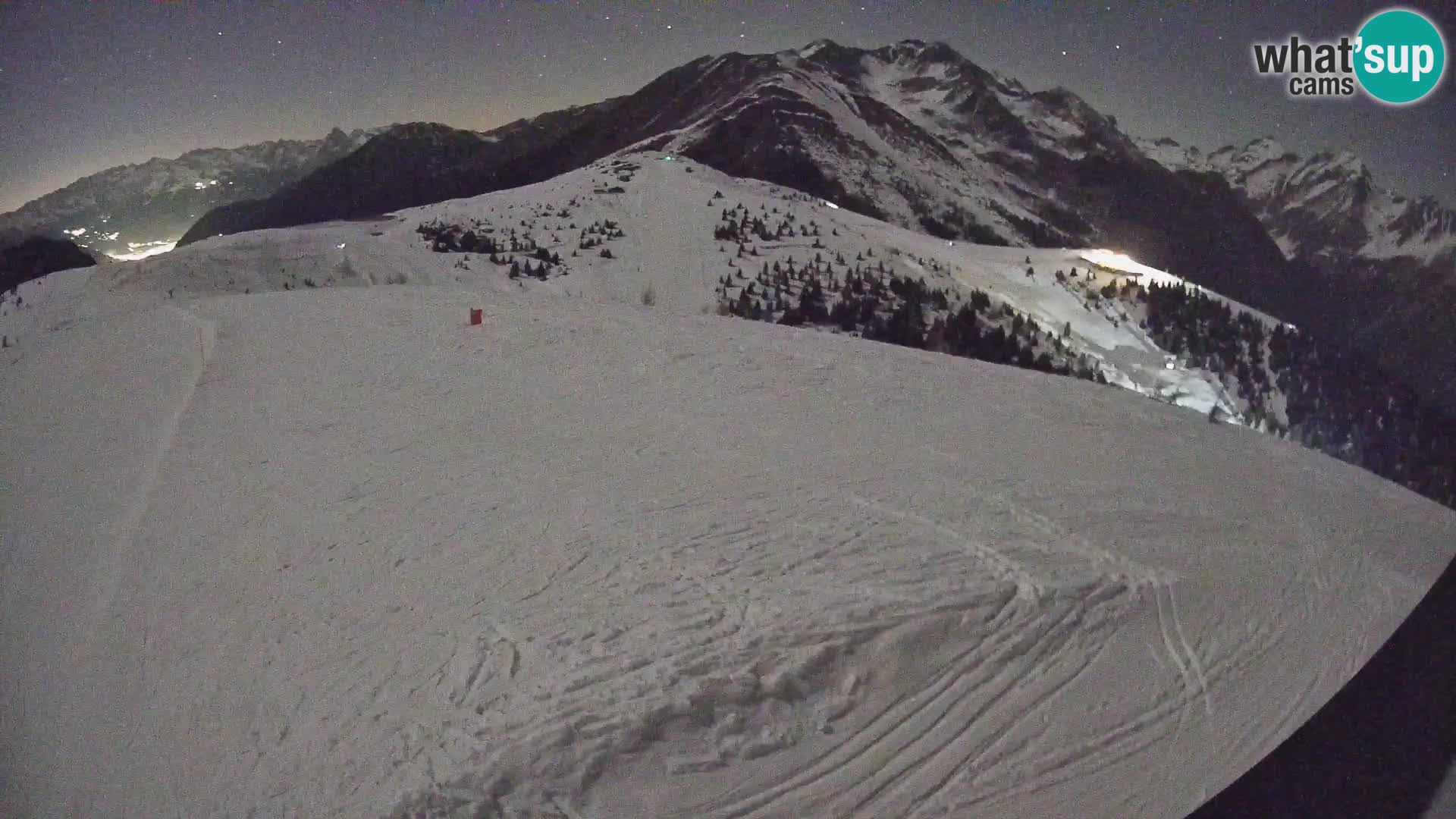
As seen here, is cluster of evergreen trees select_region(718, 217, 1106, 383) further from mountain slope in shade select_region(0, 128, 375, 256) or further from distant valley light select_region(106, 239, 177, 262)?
distant valley light select_region(106, 239, 177, 262)

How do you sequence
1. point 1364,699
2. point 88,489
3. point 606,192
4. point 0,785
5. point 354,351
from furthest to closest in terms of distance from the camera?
point 606,192 → point 354,351 → point 88,489 → point 0,785 → point 1364,699

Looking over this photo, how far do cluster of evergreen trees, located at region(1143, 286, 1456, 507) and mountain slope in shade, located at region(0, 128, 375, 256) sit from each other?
6848 millimetres

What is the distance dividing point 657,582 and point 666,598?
197 millimetres

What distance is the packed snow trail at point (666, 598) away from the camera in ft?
9.48

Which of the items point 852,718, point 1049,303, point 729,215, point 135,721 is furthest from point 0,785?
point 729,215

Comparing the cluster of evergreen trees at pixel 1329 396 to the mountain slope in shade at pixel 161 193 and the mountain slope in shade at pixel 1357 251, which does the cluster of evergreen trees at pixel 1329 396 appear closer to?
the mountain slope in shade at pixel 1357 251

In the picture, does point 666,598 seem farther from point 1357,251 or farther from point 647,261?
point 647,261

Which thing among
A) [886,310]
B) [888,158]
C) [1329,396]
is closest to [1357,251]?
[1329,396]

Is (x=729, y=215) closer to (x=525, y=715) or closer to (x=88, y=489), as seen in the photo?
(x=88, y=489)

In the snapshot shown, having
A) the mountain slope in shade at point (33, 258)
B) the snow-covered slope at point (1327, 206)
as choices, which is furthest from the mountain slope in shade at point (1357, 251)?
the mountain slope in shade at point (33, 258)

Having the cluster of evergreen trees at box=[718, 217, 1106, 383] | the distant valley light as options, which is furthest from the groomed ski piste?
the distant valley light

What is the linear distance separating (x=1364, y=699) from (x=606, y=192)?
24.9m

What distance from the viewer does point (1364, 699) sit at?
2256 millimetres

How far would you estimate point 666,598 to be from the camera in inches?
167
